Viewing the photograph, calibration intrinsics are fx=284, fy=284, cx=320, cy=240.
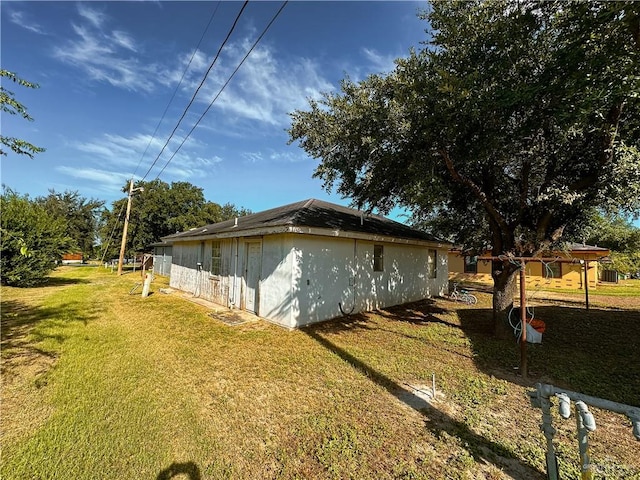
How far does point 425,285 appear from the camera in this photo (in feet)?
42.7

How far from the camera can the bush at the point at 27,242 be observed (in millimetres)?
13289

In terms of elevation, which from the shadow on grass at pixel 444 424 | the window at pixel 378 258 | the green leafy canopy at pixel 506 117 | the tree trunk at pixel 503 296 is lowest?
the shadow on grass at pixel 444 424

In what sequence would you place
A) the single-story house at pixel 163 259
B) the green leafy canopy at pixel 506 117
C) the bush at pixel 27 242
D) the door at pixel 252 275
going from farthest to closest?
the single-story house at pixel 163 259 < the bush at pixel 27 242 < the door at pixel 252 275 < the green leafy canopy at pixel 506 117

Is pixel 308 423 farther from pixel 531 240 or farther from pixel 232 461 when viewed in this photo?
pixel 531 240

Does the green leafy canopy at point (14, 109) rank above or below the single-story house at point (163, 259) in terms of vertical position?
above

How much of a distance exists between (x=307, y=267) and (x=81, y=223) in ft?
159

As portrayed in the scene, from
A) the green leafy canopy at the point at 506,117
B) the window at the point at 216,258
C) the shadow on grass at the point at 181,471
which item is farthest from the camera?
the window at the point at 216,258

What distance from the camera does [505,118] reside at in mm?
5496

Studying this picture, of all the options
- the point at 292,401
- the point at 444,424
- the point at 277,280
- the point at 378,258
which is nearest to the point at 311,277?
the point at 277,280

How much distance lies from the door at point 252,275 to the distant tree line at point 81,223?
518 centimetres

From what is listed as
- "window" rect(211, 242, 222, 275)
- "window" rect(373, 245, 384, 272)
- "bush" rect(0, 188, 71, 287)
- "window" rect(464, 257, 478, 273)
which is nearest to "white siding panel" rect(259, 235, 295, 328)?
"window" rect(211, 242, 222, 275)

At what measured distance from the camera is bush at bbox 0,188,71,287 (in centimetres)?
1329

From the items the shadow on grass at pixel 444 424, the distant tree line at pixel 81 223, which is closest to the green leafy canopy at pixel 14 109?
the distant tree line at pixel 81 223

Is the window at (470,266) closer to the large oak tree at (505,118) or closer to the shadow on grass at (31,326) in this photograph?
the large oak tree at (505,118)
